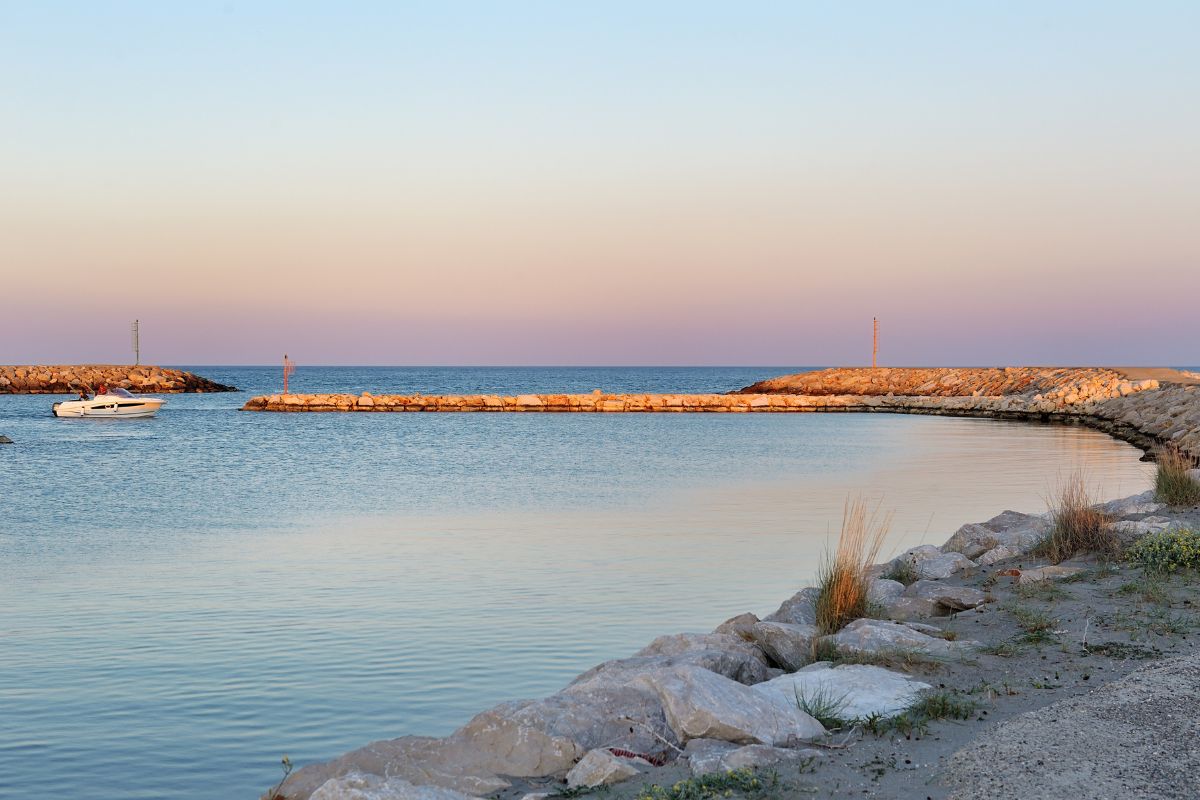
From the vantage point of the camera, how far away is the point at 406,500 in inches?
814

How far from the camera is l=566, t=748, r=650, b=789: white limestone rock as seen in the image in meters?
5.34

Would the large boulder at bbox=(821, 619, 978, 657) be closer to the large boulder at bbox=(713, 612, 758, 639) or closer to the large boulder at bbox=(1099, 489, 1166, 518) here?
the large boulder at bbox=(713, 612, 758, 639)

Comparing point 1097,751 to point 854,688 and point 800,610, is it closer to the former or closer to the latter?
point 854,688

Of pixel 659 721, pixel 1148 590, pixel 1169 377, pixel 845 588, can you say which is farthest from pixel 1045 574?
pixel 1169 377

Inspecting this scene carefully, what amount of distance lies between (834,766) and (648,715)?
47.7 inches

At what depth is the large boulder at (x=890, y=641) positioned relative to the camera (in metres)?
7.29

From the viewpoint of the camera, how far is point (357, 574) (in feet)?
41.9

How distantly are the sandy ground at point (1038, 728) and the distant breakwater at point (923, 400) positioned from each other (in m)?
28.5

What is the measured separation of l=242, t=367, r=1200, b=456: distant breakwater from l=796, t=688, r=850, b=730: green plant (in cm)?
3092

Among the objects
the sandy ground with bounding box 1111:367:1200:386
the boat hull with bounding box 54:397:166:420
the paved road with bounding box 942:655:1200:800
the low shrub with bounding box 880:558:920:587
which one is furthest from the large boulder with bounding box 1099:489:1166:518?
the boat hull with bounding box 54:397:166:420

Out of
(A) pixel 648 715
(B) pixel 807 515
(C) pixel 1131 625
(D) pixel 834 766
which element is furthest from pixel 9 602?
(B) pixel 807 515

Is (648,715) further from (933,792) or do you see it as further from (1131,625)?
(1131,625)

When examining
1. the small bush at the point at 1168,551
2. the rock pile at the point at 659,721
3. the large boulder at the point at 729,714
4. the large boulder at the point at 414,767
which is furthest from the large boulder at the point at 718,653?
the small bush at the point at 1168,551

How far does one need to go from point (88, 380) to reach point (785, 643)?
9320cm
